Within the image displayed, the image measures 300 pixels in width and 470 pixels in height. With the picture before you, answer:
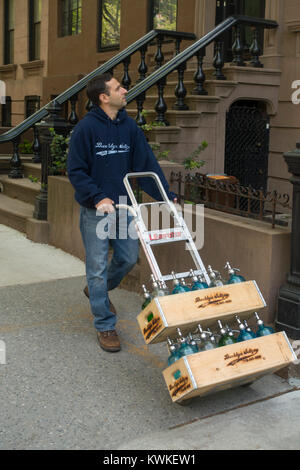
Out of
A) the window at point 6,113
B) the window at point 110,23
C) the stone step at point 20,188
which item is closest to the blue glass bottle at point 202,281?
the stone step at point 20,188

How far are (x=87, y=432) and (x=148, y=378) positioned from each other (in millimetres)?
873

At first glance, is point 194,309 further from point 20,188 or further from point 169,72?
point 20,188

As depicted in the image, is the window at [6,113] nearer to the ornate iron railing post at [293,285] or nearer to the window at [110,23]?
the window at [110,23]

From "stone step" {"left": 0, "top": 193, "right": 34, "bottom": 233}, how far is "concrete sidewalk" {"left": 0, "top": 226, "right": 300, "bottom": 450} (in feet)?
11.1

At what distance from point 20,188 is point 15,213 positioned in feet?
3.50

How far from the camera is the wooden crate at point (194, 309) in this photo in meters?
3.88

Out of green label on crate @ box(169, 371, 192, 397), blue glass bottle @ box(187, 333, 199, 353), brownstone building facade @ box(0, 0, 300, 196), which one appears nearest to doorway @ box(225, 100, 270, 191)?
brownstone building facade @ box(0, 0, 300, 196)

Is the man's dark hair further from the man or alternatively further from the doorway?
the doorway

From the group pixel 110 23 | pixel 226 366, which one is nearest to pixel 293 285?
pixel 226 366

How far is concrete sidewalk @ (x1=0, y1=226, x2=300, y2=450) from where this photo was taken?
3.65m

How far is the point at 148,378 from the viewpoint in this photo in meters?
4.51

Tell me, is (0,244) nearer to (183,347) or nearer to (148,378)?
(148,378)
